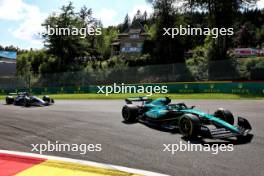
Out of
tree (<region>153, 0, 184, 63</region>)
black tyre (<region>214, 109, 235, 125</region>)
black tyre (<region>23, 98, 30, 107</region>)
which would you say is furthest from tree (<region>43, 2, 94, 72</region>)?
black tyre (<region>214, 109, 235, 125</region>)

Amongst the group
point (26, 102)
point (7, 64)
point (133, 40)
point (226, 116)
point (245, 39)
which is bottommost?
point (26, 102)

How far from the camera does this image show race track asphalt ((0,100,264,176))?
19.5ft

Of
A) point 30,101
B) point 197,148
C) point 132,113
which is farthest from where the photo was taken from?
point 30,101

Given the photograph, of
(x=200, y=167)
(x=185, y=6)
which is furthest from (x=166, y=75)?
(x=200, y=167)

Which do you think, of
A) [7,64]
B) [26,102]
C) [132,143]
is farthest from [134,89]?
[7,64]

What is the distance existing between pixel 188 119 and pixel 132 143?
5.00 feet

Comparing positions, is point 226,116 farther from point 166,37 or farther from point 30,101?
point 166,37

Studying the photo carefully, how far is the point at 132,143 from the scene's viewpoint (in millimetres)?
7988

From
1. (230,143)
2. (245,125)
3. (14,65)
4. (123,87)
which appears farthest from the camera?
(14,65)

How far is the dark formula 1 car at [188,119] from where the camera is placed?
807 cm

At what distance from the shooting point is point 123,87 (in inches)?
1330

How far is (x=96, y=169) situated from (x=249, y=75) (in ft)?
90.0

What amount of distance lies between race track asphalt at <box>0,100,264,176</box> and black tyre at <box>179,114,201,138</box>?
23 centimetres

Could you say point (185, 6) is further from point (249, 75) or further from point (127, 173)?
point (127, 173)
